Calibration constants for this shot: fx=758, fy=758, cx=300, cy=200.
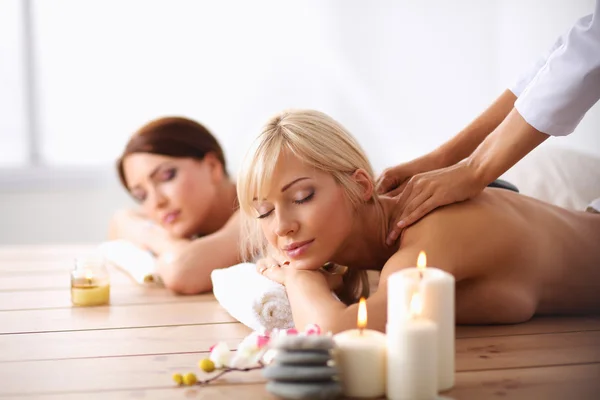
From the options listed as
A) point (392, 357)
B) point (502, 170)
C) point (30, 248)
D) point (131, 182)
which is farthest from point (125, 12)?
point (392, 357)

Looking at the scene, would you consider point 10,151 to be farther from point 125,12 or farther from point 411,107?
point 411,107

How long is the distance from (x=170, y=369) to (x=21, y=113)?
141 inches

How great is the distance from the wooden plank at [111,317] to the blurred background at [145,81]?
2550 mm

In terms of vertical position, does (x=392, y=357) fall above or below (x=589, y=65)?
below

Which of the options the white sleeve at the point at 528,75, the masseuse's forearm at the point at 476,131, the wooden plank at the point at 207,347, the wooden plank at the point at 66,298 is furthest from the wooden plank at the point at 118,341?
the white sleeve at the point at 528,75

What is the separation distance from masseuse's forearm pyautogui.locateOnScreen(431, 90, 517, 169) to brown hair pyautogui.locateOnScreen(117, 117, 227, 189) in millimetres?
1066

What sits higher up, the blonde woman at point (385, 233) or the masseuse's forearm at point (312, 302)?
the blonde woman at point (385, 233)

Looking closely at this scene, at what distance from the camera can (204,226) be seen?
2.98 meters

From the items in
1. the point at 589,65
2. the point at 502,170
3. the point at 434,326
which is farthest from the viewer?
the point at 502,170

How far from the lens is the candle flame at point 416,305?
1.32 metres

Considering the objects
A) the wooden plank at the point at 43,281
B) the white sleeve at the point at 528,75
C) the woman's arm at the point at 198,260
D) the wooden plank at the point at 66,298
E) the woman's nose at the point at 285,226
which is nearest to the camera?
the woman's nose at the point at 285,226

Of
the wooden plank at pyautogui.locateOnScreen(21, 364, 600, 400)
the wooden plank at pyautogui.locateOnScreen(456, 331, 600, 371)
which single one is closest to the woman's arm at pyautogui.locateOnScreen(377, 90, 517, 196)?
the wooden plank at pyautogui.locateOnScreen(456, 331, 600, 371)

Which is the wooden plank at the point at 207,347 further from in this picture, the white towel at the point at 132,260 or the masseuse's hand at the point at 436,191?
the white towel at the point at 132,260

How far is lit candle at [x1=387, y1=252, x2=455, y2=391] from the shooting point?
4.41 ft
